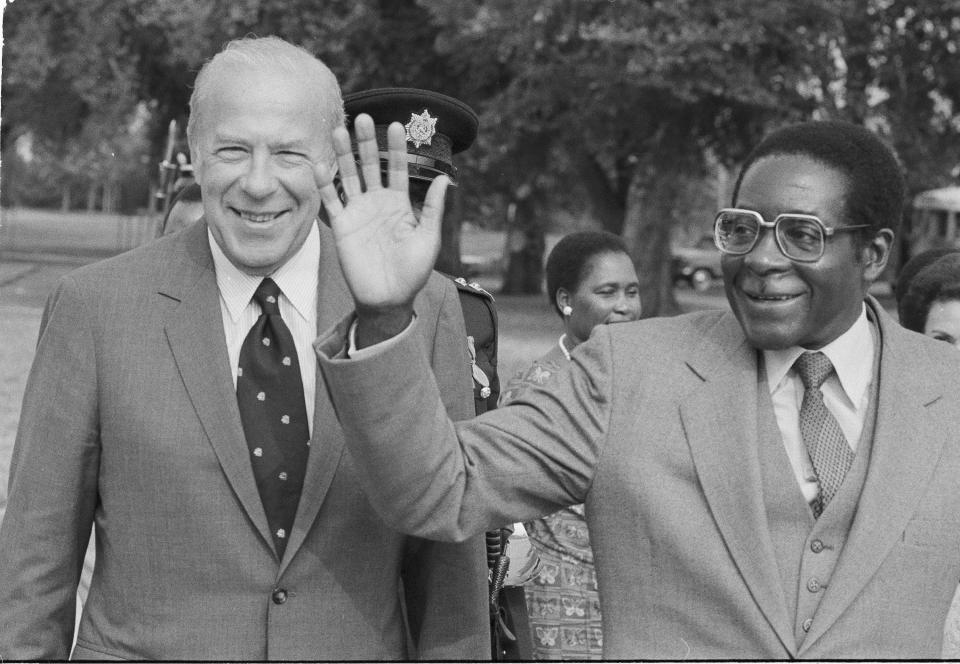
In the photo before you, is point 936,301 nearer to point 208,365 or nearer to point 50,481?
point 208,365

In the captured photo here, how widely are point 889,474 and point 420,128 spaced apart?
2.34 m

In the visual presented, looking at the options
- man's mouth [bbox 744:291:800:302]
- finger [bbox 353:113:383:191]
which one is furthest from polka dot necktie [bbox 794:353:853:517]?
finger [bbox 353:113:383:191]

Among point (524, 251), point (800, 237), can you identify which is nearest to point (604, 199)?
point (524, 251)

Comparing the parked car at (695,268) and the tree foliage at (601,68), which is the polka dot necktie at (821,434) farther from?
the parked car at (695,268)

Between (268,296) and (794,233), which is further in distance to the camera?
(268,296)

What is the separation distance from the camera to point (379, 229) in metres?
2.37

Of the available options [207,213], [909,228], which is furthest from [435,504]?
[909,228]

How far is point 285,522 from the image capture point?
2.73m

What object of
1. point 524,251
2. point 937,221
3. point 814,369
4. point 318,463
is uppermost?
point 814,369

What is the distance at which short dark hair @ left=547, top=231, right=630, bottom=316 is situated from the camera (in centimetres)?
605

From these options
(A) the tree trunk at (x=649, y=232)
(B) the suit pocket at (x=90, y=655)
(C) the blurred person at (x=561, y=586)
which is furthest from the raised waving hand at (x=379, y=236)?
(A) the tree trunk at (x=649, y=232)

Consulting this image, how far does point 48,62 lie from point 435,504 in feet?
72.7

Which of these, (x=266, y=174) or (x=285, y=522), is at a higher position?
(x=266, y=174)

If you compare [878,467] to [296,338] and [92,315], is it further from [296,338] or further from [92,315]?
[92,315]
